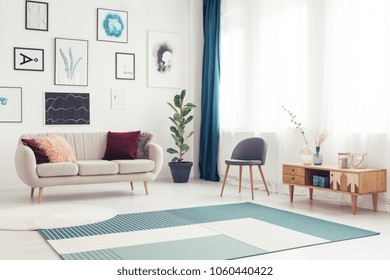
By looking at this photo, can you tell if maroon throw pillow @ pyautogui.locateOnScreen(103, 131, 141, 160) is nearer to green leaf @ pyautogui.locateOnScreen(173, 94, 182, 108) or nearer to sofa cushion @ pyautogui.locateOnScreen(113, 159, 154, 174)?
sofa cushion @ pyautogui.locateOnScreen(113, 159, 154, 174)

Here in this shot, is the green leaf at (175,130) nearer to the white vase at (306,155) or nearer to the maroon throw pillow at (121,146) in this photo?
the maroon throw pillow at (121,146)

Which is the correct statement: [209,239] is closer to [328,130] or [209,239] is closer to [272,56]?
[328,130]

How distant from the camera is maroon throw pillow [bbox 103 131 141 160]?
19.4 ft

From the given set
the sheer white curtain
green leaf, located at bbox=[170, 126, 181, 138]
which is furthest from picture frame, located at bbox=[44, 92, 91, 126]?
the sheer white curtain

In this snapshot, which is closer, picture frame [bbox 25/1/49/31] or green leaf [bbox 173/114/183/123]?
picture frame [bbox 25/1/49/31]

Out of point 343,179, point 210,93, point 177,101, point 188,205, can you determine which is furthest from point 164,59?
point 343,179

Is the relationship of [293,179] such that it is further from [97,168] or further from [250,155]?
[97,168]

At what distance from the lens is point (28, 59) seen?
254 inches

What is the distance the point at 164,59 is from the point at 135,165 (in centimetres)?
240

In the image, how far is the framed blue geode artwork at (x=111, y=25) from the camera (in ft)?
22.7

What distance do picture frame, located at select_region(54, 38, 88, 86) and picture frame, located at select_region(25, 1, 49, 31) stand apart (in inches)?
10.5

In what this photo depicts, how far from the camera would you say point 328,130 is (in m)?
5.23

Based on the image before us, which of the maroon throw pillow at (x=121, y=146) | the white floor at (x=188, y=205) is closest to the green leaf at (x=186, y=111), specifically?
the white floor at (x=188, y=205)

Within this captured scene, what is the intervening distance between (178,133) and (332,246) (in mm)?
3976
